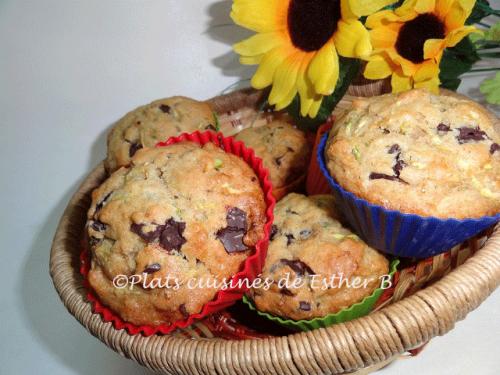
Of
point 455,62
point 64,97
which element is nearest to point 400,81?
point 455,62

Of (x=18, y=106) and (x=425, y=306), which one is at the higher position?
(x=18, y=106)

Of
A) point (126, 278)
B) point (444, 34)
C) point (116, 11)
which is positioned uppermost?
point (116, 11)

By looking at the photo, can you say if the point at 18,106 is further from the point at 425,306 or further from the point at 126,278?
the point at 425,306

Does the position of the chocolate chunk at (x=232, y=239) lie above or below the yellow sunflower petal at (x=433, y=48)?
below

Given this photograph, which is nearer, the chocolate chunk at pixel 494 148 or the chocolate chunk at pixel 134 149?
the chocolate chunk at pixel 494 148

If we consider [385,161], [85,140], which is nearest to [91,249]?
[385,161]

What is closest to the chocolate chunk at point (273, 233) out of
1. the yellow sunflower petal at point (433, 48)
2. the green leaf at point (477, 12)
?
the yellow sunflower petal at point (433, 48)

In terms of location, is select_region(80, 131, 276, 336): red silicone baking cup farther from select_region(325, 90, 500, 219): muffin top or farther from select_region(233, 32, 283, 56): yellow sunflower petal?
select_region(233, 32, 283, 56): yellow sunflower petal

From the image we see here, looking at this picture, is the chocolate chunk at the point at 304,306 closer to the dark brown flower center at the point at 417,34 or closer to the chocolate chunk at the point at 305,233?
the chocolate chunk at the point at 305,233
